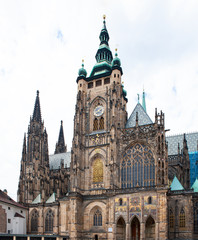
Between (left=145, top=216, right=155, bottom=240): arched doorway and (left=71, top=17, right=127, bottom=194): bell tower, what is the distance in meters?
7.85

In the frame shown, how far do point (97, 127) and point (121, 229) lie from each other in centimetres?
1897

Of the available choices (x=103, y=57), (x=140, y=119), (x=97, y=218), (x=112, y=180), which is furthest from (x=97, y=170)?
(x=103, y=57)

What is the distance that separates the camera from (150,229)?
43.7m

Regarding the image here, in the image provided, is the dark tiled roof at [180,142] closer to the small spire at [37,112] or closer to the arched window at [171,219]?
the arched window at [171,219]

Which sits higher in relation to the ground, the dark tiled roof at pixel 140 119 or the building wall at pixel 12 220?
the dark tiled roof at pixel 140 119

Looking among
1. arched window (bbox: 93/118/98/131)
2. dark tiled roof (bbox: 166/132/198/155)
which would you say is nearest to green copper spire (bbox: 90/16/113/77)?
arched window (bbox: 93/118/98/131)

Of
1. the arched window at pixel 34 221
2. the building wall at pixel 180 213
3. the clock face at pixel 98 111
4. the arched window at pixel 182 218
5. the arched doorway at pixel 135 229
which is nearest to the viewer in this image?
the building wall at pixel 180 213

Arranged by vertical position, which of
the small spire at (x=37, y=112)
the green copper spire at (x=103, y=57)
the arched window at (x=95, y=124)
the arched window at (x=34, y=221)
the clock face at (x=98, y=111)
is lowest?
the arched window at (x=34, y=221)

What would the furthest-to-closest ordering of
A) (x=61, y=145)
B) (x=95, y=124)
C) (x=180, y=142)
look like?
(x=61, y=145) < (x=180, y=142) < (x=95, y=124)

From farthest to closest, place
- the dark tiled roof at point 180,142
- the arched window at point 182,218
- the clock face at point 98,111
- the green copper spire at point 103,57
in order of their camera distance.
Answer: the green copper spire at point 103,57 < the dark tiled roof at point 180,142 < the clock face at point 98,111 < the arched window at point 182,218

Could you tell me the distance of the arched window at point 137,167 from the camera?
153 ft

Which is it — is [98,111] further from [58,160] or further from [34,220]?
[34,220]

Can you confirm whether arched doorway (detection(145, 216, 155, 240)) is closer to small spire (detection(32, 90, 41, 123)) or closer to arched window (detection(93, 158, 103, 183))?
arched window (detection(93, 158, 103, 183))

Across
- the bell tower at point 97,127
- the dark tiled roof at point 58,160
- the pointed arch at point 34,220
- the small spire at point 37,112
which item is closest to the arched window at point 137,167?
the bell tower at point 97,127
